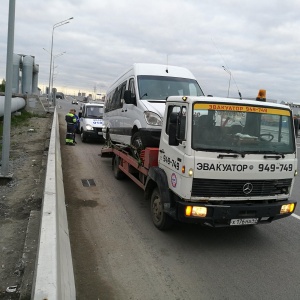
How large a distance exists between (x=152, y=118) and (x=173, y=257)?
2.83 meters

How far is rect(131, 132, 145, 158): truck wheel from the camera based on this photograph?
6928 mm

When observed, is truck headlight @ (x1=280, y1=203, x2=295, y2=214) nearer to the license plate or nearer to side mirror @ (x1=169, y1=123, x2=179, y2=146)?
the license plate

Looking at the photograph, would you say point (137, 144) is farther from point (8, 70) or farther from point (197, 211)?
point (8, 70)

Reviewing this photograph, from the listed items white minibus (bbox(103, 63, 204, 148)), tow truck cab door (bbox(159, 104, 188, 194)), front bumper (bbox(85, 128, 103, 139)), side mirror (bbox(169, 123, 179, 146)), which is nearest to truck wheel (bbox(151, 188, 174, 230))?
tow truck cab door (bbox(159, 104, 188, 194))

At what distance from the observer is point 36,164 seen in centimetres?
998

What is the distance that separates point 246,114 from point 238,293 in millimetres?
2416

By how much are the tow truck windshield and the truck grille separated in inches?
16.5

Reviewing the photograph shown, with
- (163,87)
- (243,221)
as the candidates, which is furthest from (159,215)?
(163,87)

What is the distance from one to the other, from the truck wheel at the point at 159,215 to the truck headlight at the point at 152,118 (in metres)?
1.38

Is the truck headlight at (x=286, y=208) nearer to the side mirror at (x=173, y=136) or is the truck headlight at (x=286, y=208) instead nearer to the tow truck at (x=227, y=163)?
the tow truck at (x=227, y=163)

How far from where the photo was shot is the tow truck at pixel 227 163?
4.68 meters

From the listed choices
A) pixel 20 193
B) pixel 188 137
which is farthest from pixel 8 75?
pixel 188 137

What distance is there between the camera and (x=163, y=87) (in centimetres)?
744

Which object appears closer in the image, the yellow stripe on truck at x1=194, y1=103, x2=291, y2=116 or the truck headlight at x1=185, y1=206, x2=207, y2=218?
the truck headlight at x1=185, y1=206, x2=207, y2=218
